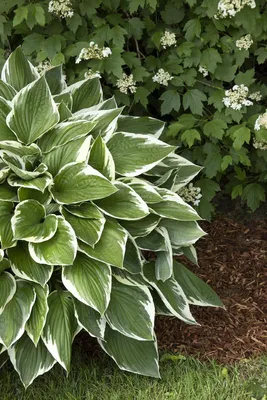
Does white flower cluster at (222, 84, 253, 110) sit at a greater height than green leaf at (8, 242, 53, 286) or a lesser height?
greater

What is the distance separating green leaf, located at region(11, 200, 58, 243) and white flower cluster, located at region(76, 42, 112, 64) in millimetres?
1046

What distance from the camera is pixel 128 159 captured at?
289 cm

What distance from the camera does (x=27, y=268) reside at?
2.68 meters

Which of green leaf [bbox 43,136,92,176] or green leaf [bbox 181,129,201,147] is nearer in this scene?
green leaf [bbox 43,136,92,176]

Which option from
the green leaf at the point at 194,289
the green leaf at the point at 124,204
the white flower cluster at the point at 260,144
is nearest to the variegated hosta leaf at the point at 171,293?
the green leaf at the point at 194,289

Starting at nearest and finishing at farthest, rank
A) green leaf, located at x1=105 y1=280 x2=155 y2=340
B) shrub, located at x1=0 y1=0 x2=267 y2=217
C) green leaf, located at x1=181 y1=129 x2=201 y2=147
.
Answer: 1. green leaf, located at x1=105 y1=280 x2=155 y2=340
2. shrub, located at x1=0 y1=0 x2=267 y2=217
3. green leaf, located at x1=181 y1=129 x2=201 y2=147

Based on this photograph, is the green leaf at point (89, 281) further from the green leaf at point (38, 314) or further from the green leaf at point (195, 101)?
the green leaf at point (195, 101)

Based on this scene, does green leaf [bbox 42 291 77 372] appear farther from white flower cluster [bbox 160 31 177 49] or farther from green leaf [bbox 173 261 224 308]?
white flower cluster [bbox 160 31 177 49]

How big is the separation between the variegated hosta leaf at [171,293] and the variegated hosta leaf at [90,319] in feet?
1.00

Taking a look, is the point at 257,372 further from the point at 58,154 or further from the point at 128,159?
the point at 58,154

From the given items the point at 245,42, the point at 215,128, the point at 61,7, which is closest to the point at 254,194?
the point at 215,128

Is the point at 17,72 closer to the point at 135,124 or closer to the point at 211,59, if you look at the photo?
the point at 135,124

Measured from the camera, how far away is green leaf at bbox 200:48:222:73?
11.6 ft

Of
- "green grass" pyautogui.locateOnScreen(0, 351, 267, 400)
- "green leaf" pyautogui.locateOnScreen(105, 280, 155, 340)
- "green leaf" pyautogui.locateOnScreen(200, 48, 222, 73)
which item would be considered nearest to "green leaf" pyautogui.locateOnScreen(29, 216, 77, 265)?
"green leaf" pyautogui.locateOnScreen(105, 280, 155, 340)
